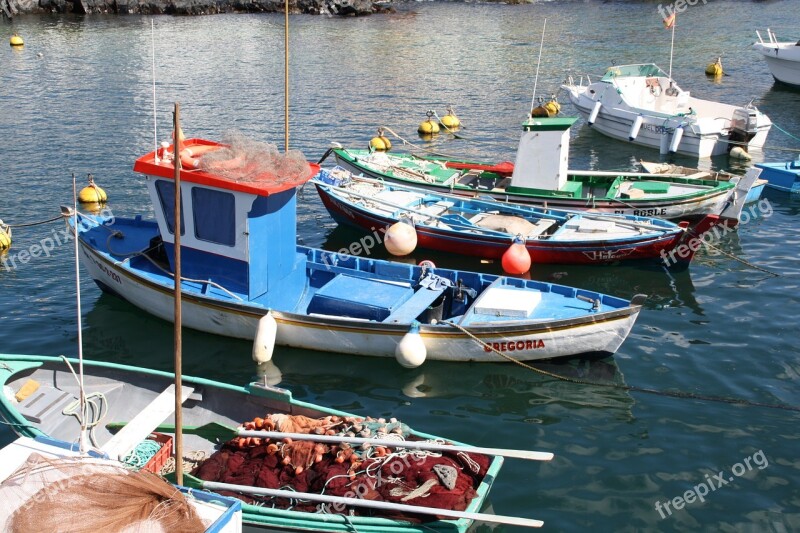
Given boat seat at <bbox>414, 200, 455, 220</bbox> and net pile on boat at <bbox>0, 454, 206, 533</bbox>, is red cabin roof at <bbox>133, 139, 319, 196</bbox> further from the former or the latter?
net pile on boat at <bbox>0, 454, 206, 533</bbox>

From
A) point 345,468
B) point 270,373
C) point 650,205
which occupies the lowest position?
point 270,373

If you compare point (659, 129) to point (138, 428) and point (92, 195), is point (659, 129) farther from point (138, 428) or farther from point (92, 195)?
point (138, 428)

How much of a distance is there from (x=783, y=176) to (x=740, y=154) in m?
3.86

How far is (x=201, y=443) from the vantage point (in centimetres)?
1154

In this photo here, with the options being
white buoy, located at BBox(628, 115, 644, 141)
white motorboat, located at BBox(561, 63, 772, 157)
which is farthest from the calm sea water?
white motorboat, located at BBox(561, 63, 772, 157)

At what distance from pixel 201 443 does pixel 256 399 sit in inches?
38.4

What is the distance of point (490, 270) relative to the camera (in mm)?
19234

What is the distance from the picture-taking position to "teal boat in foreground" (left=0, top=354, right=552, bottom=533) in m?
9.38

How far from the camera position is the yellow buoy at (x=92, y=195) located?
76.1ft

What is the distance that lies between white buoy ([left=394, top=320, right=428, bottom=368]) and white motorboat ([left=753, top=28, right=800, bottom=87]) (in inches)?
1266

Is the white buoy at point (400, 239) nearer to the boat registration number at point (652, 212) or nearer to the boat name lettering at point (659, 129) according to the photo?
the boat registration number at point (652, 212)

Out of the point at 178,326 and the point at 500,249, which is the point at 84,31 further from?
the point at 178,326

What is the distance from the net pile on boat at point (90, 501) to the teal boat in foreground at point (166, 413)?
81 centimetres

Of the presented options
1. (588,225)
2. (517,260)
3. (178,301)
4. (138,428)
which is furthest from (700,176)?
(178,301)
